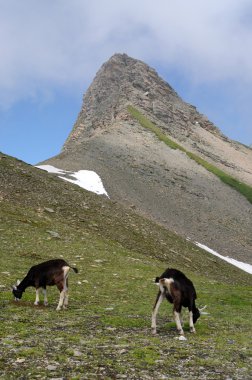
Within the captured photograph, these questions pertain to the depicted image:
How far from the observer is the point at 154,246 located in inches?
1569

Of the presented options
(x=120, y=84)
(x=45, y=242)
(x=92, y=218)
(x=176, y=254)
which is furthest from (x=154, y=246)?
(x=120, y=84)

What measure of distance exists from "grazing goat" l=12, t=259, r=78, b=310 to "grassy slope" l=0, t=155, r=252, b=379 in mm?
501

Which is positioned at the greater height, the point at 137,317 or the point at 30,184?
the point at 30,184

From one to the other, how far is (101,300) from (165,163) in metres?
75.3

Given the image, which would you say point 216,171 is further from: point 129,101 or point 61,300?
point 61,300

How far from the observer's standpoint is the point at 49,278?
1659 cm

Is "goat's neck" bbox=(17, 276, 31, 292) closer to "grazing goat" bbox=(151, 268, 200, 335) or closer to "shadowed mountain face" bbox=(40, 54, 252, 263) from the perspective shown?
"grazing goat" bbox=(151, 268, 200, 335)

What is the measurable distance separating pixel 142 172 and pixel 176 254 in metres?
41.4

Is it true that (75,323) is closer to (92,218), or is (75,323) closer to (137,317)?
(137,317)

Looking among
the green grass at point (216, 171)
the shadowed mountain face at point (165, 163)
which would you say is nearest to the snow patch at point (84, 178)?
the shadowed mountain face at point (165, 163)

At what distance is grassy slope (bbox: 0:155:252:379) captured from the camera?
9297mm

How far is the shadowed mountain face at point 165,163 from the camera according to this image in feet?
218

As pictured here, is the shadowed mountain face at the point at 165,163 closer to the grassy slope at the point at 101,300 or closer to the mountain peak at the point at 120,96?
the mountain peak at the point at 120,96

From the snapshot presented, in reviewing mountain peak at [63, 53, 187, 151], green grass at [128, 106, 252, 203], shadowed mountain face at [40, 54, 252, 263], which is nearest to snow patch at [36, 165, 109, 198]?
shadowed mountain face at [40, 54, 252, 263]
